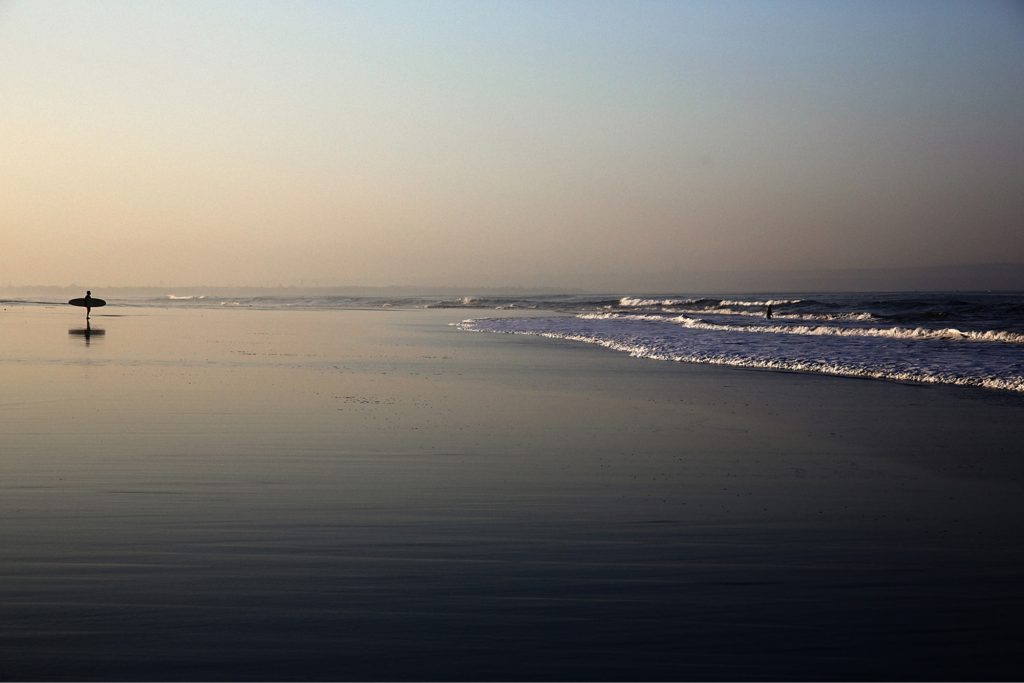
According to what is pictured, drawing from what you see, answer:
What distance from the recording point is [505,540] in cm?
616

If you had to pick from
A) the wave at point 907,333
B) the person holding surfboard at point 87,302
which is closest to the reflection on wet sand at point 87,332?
the person holding surfboard at point 87,302

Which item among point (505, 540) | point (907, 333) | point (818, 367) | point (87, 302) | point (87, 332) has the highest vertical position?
point (87, 302)

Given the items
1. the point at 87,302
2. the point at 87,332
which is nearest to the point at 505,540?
the point at 87,332

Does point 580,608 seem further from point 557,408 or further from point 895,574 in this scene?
point 557,408

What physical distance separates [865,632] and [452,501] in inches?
141

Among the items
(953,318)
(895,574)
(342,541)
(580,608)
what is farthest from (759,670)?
(953,318)

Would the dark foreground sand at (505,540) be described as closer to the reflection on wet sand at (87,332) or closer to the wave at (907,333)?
the wave at (907,333)

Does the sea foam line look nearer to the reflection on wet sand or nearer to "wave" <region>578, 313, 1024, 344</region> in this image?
"wave" <region>578, 313, 1024, 344</region>

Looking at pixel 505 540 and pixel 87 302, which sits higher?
pixel 87 302

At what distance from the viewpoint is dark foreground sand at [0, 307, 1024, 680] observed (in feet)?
14.0

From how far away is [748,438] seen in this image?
1063cm

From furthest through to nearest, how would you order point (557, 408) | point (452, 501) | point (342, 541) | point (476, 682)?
point (557, 408)
point (452, 501)
point (342, 541)
point (476, 682)

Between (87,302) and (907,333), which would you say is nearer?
(907,333)

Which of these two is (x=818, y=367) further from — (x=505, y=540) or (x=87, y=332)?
(x=87, y=332)
